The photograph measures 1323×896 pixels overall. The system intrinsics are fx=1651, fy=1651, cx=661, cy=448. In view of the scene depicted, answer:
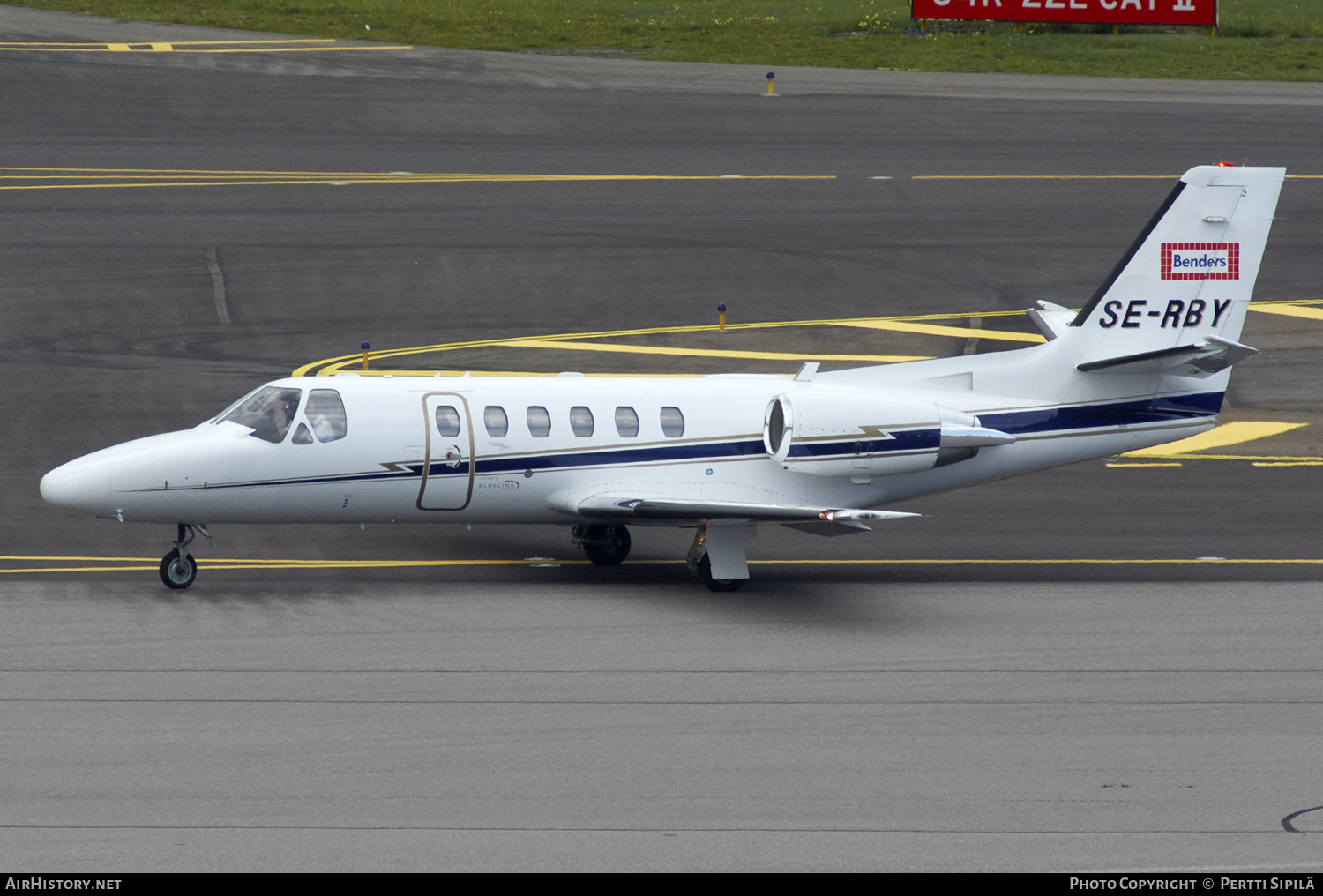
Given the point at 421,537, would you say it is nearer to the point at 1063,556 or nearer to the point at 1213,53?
the point at 1063,556

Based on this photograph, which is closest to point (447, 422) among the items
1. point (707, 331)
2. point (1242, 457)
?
point (707, 331)

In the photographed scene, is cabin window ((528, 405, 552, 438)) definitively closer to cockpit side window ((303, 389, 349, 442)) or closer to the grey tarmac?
the grey tarmac

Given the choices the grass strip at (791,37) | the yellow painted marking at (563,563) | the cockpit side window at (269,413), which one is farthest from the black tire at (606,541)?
the grass strip at (791,37)

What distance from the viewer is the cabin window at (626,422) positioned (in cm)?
2283

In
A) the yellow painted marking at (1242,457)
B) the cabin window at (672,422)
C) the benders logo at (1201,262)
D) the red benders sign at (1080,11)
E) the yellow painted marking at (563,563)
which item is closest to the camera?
the yellow painted marking at (563,563)

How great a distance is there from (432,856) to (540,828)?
3.49 ft

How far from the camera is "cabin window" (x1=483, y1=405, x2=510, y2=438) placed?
22.4m

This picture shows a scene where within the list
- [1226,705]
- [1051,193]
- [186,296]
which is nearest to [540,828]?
[1226,705]

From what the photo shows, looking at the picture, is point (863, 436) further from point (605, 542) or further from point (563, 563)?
point (563, 563)

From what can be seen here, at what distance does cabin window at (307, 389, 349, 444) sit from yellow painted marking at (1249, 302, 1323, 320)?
24288 mm

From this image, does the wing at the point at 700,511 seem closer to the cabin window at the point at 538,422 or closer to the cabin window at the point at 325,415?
the cabin window at the point at 538,422

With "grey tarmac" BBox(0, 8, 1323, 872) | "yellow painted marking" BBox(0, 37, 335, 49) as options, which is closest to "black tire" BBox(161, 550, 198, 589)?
"grey tarmac" BBox(0, 8, 1323, 872)

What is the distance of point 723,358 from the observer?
111 ft

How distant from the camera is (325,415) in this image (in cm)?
2194
